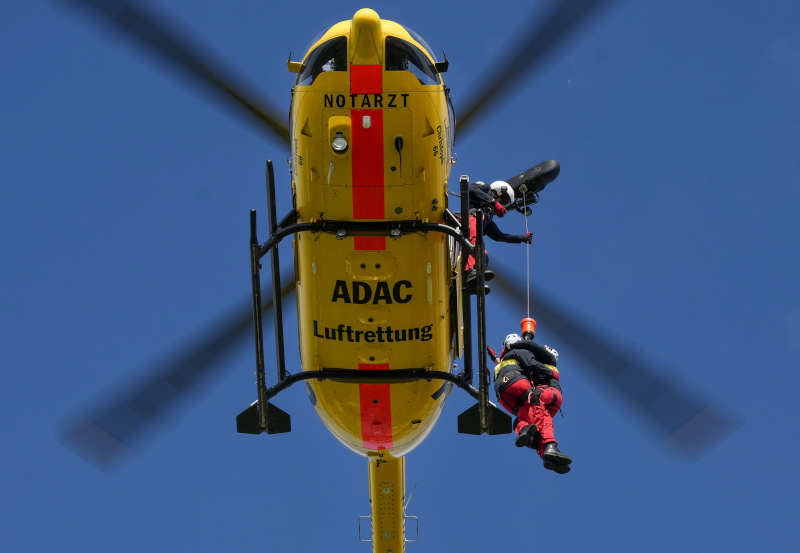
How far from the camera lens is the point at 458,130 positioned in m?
15.7

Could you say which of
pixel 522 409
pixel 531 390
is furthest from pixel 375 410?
pixel 531 390

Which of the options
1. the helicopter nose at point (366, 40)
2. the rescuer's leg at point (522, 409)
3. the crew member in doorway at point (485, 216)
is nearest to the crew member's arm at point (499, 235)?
the crew member in doorway at point (485, 216)

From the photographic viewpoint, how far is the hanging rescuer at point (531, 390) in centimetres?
1527

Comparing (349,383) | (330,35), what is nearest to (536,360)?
(349,383)

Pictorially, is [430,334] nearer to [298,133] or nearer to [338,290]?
[338,290]

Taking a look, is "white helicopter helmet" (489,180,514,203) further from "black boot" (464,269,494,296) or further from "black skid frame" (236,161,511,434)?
"black boot" (464,269,494,296)

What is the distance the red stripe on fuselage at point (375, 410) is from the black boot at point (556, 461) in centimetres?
208

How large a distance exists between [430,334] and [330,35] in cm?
379

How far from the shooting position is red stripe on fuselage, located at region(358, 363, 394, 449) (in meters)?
15.5

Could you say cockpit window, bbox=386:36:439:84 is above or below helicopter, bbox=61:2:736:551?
above

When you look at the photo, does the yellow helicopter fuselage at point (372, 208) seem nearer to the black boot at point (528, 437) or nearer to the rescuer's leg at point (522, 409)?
the rescuer's leg at point (522, 409)

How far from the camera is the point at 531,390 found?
1609cm

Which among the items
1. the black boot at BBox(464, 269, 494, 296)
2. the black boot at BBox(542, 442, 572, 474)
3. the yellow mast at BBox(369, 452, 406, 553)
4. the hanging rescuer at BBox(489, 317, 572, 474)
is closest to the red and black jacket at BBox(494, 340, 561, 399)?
the hanging rescuer at BBox(489, 317, 572, 474)

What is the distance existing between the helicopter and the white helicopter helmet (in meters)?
2.14
